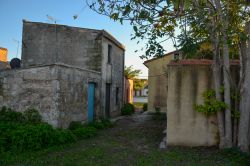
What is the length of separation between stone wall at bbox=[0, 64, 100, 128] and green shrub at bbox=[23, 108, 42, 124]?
15cm

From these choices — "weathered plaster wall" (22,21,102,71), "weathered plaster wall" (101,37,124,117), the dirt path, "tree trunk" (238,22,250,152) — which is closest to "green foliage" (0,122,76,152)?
the dirt path

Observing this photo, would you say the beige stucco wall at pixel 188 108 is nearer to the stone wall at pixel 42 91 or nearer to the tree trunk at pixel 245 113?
the tree trunk at pixel 245 113

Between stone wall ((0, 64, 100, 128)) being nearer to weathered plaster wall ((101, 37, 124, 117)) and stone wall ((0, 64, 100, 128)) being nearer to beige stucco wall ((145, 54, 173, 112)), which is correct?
weathered plaster wall ((101, 37, 124, 117))

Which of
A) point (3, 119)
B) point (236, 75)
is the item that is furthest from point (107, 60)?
point (236, 75)

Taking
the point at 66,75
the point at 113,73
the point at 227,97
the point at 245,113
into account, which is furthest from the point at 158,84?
the point at 245,113

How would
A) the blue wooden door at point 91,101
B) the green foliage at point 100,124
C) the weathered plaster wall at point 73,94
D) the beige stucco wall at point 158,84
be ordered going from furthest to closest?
the beige stucco wall at point 158,84, the blue wooden door at point 91,101, the green foliage at point 100,124, the weathered plaster wall at point 73,94

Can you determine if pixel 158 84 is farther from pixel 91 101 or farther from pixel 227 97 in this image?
pixel 227 97

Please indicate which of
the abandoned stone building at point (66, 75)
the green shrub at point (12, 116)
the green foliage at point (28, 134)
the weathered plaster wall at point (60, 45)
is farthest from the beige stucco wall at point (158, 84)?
the green shrub at point (12, 116)

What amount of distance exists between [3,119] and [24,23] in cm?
807

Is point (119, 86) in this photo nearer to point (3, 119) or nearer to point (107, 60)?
point (107, 60)

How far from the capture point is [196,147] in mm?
9531

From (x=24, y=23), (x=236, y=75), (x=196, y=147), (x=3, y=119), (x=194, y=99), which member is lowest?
(x=196, y=147)

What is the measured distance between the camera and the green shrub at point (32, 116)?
11.0 m

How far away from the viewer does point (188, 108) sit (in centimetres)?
970
